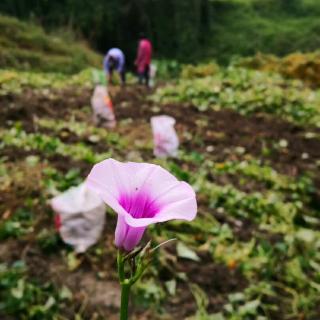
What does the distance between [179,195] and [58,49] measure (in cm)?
1890

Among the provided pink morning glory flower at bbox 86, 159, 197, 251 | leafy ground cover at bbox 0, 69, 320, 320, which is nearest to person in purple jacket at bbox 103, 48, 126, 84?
leafy ground cover at bbox 0, 69, 320, 320

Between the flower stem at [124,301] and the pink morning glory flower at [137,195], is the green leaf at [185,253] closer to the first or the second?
the pink morning glory flower at [137,195]

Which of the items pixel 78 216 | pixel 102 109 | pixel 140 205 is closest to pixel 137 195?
pixel 140 205

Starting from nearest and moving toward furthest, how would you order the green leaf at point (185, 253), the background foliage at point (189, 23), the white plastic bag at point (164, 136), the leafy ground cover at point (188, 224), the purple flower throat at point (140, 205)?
the purple flower throat at point (140, 205), the leafy ground cover at point (188, 224), the green leaf at point (185, 253), the white plastic bag at point (164, 136), the background foliage at point (189, 23)

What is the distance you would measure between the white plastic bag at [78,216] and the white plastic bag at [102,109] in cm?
366

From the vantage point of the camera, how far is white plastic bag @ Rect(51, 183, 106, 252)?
13.1 feet

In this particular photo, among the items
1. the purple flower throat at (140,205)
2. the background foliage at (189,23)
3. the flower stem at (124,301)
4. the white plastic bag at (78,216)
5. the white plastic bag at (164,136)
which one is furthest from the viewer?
the background foliage at (189,23)

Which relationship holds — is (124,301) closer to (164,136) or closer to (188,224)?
(188,224)

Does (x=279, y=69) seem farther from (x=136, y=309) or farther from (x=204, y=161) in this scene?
(x=136, y=309)

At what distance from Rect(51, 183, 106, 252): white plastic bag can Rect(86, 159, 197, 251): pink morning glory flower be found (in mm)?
2953

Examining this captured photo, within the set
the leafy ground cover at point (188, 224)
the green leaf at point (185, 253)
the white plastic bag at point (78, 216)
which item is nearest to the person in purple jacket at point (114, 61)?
the leafy ground cover at point (188, 224)

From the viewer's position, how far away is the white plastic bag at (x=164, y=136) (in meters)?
5.98

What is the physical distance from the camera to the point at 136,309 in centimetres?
363

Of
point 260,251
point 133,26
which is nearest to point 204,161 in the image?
point 260,251
